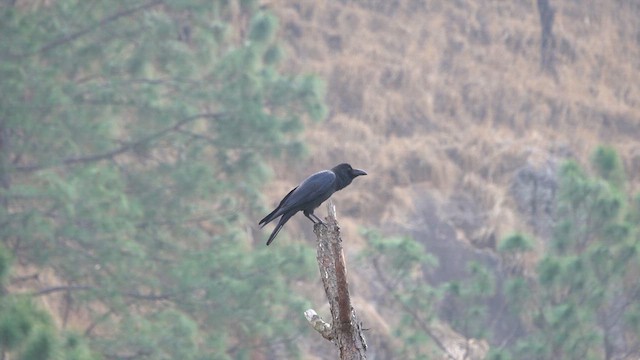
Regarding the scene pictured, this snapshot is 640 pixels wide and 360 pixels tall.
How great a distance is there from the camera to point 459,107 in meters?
23.0

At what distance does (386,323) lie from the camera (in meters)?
17.4

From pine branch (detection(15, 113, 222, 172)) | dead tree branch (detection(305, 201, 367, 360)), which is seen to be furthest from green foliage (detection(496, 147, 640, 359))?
dead tree branch (detection(305, 201, 367, 360))

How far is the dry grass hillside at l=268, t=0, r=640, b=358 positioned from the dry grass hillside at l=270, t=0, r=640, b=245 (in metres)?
0.03

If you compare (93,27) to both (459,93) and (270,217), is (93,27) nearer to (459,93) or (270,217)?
(270,217)

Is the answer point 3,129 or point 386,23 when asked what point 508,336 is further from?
point 386,23

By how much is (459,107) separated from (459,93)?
37 centimetres

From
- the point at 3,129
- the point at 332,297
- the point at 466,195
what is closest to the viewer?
Answer: the point at 332,297

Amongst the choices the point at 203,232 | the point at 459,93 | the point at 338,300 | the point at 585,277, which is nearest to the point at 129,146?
the point at 203,232

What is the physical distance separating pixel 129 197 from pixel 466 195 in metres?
7.88

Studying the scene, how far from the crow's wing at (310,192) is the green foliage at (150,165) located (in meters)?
5.86

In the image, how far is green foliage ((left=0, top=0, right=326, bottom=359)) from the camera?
14023 millimetres

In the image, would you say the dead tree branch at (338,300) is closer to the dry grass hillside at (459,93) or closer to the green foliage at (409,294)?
the green foliage at (409,294)

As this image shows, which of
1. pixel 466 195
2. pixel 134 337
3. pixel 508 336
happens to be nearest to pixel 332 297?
pixel 134 337

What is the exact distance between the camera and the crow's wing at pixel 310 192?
775 cm
